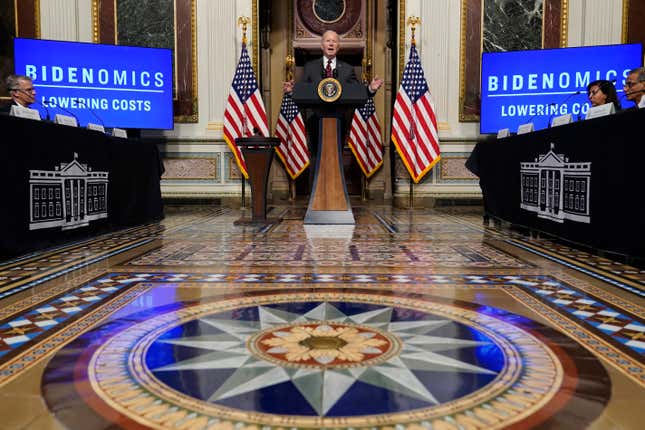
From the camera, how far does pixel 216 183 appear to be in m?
8.07

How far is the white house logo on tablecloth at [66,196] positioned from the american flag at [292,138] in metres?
4.77

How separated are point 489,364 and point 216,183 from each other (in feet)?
23.0

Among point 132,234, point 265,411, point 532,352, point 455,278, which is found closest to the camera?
point 265,411

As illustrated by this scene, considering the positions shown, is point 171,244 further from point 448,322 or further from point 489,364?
point 489,364

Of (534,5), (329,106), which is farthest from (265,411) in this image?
(534,5)

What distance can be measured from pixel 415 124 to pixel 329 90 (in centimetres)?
297

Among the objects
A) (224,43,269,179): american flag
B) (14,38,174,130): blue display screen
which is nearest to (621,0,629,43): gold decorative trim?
(224,43,269,179): american flag

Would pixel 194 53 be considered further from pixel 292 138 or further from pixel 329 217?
pixel 329 217

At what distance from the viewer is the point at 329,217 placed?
525 centimetres

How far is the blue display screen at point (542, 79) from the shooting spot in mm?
6676

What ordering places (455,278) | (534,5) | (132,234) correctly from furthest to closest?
(534,5) → (132,234) → (455,278)

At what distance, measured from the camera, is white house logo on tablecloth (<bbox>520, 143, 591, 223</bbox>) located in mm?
3465

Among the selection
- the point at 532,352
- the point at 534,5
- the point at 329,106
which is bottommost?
the point at 532,352

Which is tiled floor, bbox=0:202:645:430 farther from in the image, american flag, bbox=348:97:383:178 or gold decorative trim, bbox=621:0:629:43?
gold decorative trim, bbox=621:0:629:43
